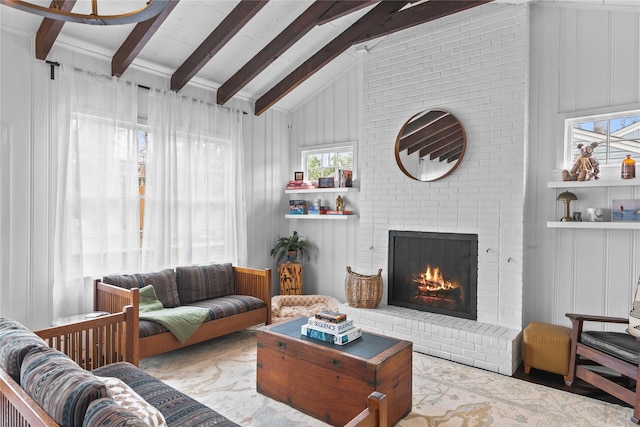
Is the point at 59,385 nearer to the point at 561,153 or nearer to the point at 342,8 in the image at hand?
the point at 342,8

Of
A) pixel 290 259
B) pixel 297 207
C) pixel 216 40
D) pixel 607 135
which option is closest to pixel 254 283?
pixel 290 259

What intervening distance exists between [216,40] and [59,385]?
338 cm

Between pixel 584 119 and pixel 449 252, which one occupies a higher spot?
pixel 584 119

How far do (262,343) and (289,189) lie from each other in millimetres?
2945

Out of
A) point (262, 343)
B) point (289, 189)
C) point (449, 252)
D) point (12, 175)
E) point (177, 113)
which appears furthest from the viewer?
point (289, 189)

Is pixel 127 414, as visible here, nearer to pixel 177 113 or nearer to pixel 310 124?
pixel 177 113

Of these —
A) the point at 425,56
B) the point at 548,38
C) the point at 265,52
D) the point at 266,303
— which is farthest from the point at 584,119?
the point at 266,303

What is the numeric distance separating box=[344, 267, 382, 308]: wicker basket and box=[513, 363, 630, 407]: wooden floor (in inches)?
59.2

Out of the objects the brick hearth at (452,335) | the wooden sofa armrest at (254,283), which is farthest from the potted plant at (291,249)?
the brick hearth at (452,335)

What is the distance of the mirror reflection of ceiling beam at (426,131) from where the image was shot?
4.06 meters

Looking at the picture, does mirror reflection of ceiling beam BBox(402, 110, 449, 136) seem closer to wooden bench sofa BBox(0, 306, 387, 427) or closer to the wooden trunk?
the wooden trunk

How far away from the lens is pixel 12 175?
3297 mm

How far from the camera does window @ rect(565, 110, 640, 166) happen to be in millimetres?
3338

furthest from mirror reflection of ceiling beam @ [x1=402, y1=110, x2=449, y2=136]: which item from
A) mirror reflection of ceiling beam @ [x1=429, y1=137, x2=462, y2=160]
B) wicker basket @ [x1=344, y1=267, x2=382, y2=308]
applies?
wicker basket @ [x1=344, y1=267, x2=382, y2=308]
